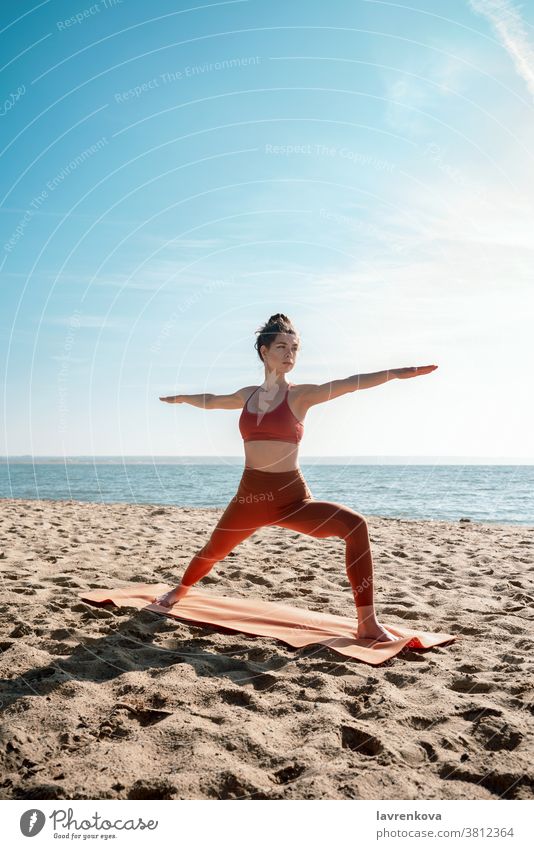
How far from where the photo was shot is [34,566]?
23.2ft

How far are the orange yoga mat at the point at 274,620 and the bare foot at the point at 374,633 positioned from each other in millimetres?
52

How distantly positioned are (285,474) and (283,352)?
102cm

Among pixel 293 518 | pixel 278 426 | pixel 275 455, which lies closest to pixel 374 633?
pixel 293 518

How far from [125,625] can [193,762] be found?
2.35 metres

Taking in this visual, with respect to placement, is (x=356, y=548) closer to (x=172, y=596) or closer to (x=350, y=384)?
(x=350, y=384)

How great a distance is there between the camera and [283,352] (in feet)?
17.2

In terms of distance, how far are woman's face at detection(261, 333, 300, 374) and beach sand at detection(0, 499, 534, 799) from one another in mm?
2235

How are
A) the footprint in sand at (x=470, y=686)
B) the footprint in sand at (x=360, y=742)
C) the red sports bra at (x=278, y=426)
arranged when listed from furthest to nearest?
the red sports bra at (x=278, y=426)
the footprint in sand at (x=470, y=686)
the footprint in sand at (x=360, y=742)

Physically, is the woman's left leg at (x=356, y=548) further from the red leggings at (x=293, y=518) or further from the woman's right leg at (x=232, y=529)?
the woman's right leg at (x=232, y=529)

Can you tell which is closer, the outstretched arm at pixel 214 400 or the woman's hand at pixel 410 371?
the woman's hand at pixel 410 371

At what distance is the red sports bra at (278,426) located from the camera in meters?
5.15

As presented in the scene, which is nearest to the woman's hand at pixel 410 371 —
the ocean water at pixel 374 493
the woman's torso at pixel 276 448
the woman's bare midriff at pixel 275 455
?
the woman's torso at pixel 276 448
